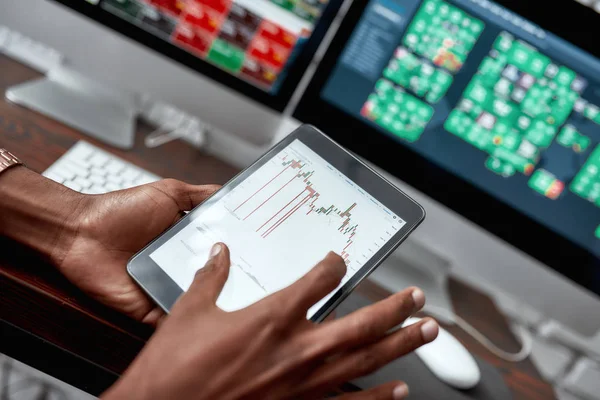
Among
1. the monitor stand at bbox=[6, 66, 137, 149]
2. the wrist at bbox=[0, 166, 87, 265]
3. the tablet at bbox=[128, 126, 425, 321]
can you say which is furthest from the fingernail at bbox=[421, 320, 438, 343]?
the monitor stand at bbox=[6, 66, 137, 149]

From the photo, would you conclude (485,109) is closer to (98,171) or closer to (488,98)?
(488,98)

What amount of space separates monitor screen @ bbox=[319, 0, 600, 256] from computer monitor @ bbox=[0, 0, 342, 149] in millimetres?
92

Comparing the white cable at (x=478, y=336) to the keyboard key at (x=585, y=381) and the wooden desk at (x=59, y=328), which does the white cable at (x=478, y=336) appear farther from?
the wooden desk at (x=59, y=328)

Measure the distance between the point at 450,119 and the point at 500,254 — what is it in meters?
0.26

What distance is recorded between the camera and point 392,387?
0.39 meters

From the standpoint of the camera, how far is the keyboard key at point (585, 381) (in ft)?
3.01

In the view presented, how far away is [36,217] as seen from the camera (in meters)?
0.49

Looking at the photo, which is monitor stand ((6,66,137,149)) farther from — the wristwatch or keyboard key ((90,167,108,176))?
the wristwatch

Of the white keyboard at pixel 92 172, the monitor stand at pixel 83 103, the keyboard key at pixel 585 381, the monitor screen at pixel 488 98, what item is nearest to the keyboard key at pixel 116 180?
the white keyboard at pixel 92 172

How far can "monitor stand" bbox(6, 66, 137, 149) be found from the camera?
2.60 ft

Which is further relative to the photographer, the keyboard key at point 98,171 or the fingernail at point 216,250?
the keyboard key at point 98,171

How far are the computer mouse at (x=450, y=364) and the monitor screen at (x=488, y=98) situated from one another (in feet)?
0.86

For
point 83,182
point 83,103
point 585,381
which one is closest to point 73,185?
point 83,182

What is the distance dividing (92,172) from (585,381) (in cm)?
99
